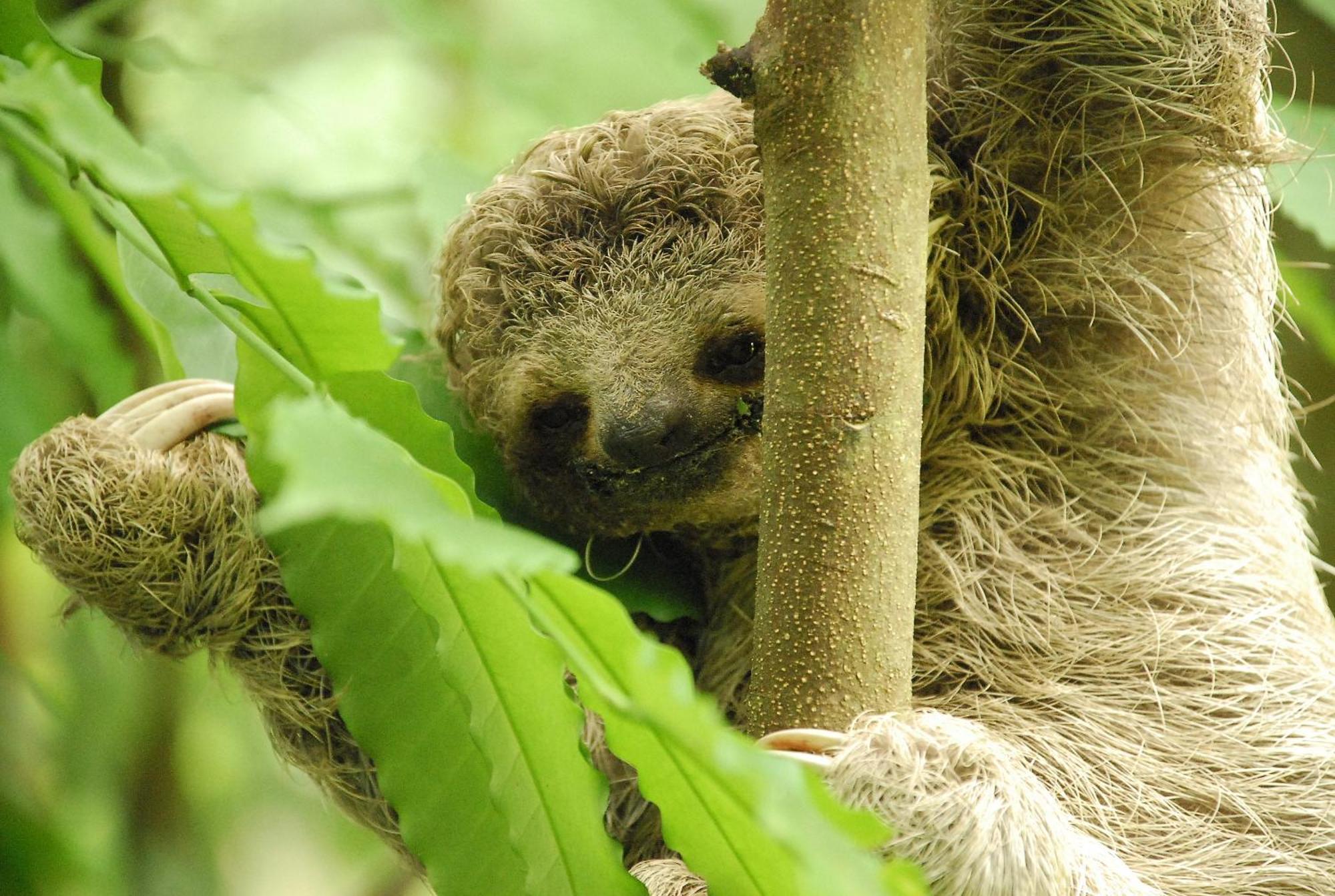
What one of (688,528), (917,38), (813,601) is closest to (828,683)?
(813,601)

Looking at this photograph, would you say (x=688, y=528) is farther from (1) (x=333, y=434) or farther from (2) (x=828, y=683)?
(1) (x=333, y=434)

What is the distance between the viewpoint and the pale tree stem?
5.64 feet

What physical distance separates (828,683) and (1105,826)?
3.17 ft

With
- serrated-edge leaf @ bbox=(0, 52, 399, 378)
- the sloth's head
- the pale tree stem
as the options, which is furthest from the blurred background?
the pale tree stem

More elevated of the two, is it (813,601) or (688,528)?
(813,601)

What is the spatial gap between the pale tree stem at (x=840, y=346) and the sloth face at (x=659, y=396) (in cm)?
64

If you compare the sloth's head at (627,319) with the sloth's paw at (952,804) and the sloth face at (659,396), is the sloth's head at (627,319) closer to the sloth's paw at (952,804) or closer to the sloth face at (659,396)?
the sloth face at (659,396)

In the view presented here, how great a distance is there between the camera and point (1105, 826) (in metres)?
2.40

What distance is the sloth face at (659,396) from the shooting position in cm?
244

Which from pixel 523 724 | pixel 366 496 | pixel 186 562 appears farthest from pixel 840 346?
pixel 186 562

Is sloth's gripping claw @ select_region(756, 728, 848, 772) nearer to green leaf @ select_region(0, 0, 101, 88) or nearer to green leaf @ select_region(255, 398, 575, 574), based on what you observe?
green leaf @ select_region(255, 398, 575, 574)

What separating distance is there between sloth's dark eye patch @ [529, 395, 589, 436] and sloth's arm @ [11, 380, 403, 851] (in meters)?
0.62

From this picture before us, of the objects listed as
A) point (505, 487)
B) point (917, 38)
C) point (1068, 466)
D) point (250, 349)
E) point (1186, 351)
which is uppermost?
point (917, 38)

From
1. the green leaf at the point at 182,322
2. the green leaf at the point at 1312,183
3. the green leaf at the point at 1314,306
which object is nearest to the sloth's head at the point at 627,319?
the green leaf at the point at 182,322
